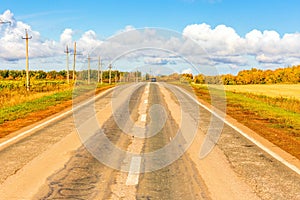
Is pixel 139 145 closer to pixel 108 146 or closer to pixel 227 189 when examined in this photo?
pixel 108 146

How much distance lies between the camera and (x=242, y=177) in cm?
659

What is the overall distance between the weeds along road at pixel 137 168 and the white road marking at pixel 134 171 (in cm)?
1

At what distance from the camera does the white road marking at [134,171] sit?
6246mm

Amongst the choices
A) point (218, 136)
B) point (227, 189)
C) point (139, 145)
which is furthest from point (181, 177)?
point (218, 136)

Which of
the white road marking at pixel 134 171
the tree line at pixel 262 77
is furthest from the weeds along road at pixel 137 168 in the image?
the tree line at pixel 262 77

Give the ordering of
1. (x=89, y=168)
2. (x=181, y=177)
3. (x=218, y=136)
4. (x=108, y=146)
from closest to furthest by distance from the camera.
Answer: (x=181, y=177) → (x=89, y=168) → (x=108, y=146) → (x=218, y=136)

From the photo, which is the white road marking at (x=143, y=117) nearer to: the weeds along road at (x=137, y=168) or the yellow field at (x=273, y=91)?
the weeds along road at (x=137, y=168)

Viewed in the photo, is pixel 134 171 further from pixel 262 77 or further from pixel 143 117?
pixel 262 77

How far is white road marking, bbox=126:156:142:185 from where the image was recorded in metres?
6.25

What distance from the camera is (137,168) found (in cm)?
713

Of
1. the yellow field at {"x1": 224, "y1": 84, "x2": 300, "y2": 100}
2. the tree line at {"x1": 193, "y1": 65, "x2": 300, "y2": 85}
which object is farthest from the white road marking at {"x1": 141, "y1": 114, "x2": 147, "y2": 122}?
the tree line at {"x1": 193, "y1": 65, "x2": 300, "y2": 85}

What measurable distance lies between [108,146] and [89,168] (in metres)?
2.12

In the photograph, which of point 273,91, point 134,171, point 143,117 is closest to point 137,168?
point 134,171

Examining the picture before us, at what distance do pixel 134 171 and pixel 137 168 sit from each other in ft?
0.74
